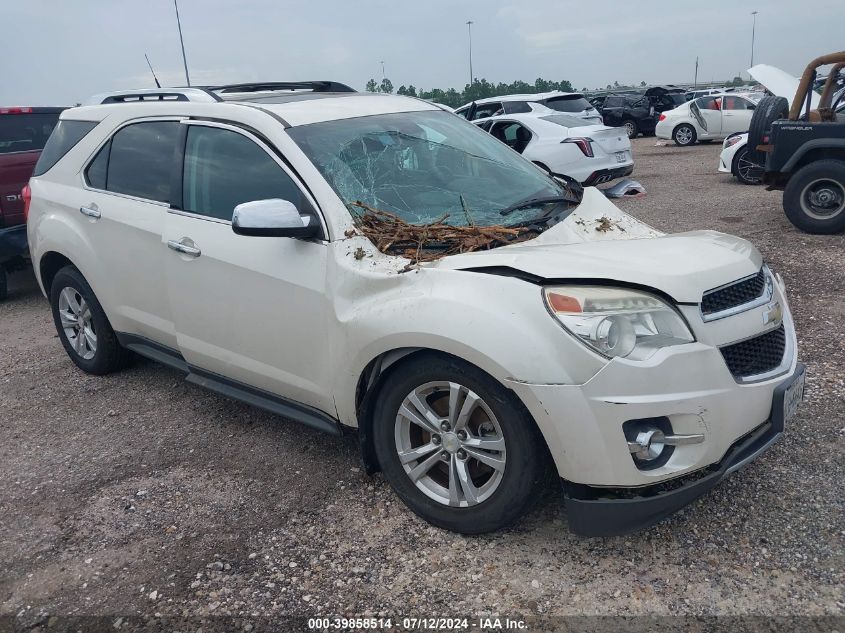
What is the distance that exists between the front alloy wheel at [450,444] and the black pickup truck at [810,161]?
263 inches

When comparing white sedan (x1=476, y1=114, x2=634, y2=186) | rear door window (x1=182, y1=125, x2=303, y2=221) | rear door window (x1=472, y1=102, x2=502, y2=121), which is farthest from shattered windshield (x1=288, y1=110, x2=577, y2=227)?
rear door window (x1=472, y1=102, x2=502, y2=121)

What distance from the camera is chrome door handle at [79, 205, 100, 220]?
430cm

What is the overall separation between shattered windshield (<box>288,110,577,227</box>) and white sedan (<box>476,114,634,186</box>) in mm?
6935

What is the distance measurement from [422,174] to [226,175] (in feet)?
3.31

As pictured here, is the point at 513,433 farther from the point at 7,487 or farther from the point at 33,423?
the point at 33,423

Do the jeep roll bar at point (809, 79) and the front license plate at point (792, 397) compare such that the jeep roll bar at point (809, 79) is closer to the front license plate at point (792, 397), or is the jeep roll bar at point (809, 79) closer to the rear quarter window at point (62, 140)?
the front license plate at point (792, 397)

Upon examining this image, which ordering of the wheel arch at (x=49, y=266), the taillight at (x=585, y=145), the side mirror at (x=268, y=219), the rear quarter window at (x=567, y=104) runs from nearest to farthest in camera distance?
the side mirror at (x=268, y=219)
the wheel arch at (x=49, y=266)
the taillight at (x=585, y=145)
the rear quarter window at (x=567, y=104)

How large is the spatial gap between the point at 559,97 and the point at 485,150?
440 inches

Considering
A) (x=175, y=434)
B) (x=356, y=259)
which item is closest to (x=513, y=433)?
(x=356, y=259)

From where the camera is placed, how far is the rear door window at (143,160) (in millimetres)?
3912

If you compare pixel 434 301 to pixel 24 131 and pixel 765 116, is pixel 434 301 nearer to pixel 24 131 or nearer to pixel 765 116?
pixel 24 131

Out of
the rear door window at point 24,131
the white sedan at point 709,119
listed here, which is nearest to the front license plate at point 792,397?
the rear door window at point 24,131

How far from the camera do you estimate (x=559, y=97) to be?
14.3 metres

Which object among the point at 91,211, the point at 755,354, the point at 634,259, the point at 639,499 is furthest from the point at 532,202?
the point at 91,211
